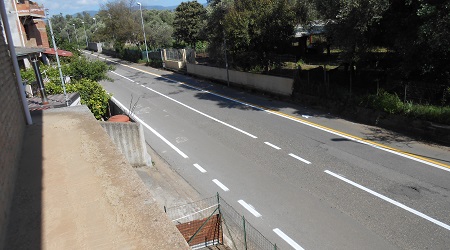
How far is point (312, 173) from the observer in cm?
1109

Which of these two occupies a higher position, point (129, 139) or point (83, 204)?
point (83, 204)

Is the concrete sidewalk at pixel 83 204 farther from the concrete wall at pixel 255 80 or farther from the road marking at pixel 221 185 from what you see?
the concrete wall at pixel 255 80

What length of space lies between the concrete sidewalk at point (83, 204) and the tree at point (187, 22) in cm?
4346

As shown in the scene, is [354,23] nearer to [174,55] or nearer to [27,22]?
[174,55]

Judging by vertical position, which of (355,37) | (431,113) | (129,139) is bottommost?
(431,113)

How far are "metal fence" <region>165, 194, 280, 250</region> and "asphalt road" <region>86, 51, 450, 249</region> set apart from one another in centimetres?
24

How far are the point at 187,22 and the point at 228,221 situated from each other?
43.3m

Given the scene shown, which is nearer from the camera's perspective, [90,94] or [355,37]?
[90,94]

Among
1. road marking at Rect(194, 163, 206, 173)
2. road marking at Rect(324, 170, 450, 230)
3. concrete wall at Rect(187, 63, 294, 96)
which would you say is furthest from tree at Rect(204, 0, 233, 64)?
road marking at Rect(324, 170, 450, 230)

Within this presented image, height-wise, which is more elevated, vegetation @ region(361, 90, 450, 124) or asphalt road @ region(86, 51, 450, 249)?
vegetation @ region(361, 90, 450, 124)

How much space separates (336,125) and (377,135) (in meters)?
1.99

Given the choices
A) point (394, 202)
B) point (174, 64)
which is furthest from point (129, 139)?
point (174, 64)

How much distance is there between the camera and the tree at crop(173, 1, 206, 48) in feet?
159

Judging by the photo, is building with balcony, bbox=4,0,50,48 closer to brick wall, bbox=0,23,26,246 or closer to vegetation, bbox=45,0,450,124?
vegetation, bbox=45,0,450,124
